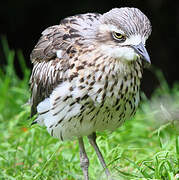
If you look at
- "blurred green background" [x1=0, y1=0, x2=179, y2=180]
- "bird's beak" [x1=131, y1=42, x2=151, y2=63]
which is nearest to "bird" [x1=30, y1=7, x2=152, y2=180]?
"bird's beak" [x1=131, y1=42, x2=151, y2=63]

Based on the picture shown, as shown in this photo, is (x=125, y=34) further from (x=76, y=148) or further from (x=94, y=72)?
(x=76, y=148)

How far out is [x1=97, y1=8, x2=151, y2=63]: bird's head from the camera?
347cm

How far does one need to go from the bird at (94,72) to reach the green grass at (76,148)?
0.98ft

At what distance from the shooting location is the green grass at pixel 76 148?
3.88 metres

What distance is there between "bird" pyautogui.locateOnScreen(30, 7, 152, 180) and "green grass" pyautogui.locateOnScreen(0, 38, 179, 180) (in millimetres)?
300

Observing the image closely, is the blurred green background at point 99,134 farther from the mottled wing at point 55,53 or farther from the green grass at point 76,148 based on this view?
the mottled wing at point 55,53

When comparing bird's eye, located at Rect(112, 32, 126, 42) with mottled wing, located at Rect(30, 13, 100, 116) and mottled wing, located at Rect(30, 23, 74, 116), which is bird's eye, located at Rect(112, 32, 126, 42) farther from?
mottled wing, located at Rect(30, 23, 74, 116)

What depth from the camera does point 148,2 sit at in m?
7.70

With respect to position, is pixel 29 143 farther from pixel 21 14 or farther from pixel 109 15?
pixel 21 14

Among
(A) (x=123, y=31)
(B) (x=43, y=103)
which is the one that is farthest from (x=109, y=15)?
(B) (x=43, y=103)

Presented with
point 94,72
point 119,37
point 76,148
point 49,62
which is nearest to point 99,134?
point 76,148

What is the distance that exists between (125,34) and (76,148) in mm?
1786

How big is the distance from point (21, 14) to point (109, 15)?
414 cm

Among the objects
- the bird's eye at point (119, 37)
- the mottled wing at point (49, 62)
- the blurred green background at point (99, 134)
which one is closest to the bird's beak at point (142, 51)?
the bird's eye at point (119, 37)
